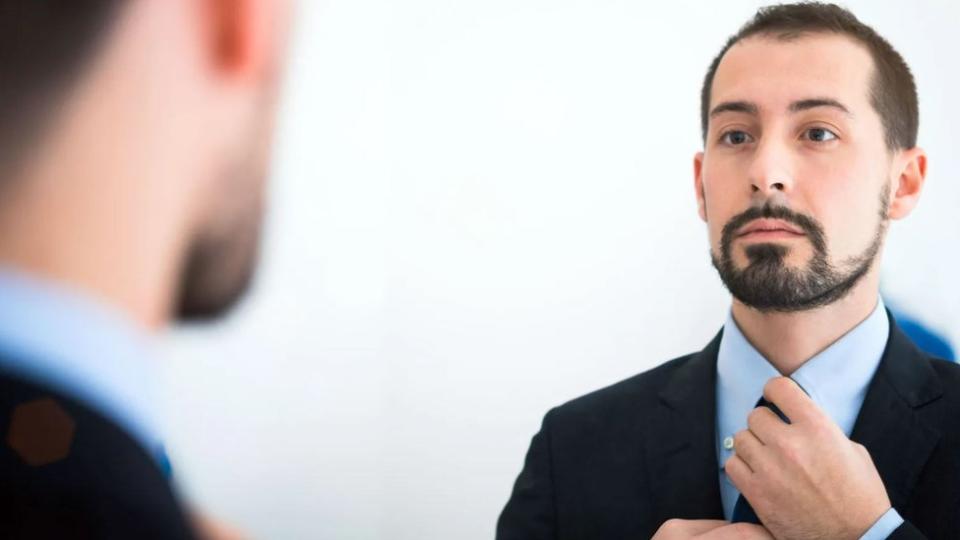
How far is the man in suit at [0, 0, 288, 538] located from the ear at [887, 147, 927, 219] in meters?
0.89

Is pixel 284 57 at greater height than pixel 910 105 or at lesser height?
lesser

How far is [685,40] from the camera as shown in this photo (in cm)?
145

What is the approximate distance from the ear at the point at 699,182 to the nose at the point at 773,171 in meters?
0.15

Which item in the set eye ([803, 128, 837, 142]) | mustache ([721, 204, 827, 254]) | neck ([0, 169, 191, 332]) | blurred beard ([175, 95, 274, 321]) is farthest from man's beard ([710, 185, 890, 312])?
neck ([0, 169, 191, 332])

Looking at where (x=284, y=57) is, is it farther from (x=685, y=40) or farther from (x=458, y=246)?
(x=685, y=40)

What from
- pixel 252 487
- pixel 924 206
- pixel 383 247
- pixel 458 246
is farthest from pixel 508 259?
pixel 924 206

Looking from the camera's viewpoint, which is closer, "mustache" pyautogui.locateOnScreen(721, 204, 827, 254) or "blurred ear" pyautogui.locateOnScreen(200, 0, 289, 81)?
"blurred ear" pyautogui.locateOnScreen(200, 0, 289, 81)

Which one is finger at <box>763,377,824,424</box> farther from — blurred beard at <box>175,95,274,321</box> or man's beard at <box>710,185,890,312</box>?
blurred beard at <box>175,95,274,321</box>

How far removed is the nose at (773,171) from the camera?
4.17 ft

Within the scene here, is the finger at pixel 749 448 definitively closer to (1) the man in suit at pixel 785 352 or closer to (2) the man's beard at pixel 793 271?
(1) the man in suit at pixel 785 352

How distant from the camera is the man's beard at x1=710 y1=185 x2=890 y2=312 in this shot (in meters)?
1.28

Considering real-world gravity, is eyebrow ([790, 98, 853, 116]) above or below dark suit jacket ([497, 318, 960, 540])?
above

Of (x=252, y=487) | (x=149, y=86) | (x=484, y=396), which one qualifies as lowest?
(x=252, y=487)

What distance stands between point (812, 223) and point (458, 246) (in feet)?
1.67
